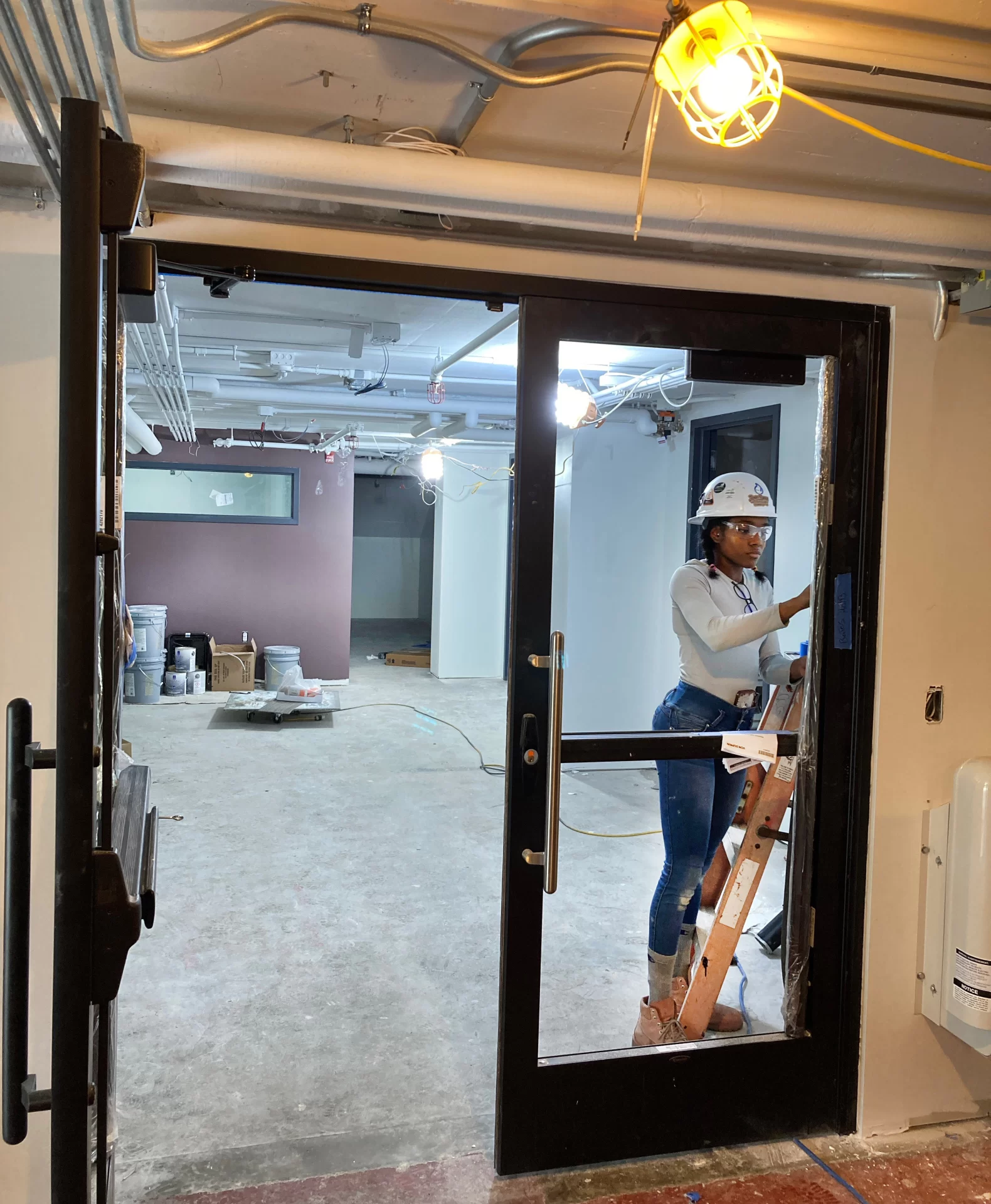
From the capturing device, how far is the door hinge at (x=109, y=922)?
0.88 meters

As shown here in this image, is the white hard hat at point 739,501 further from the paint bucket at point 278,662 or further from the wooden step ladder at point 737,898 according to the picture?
the paint bucket at point 278,662

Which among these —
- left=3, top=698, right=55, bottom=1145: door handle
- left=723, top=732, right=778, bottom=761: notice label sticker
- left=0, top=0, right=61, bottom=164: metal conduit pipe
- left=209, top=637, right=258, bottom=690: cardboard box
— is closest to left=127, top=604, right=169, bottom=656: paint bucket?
left=209, top=637, right=258, bottom=690: cardboard box

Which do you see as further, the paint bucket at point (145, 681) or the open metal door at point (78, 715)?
the paint bucket at point (145, 681)

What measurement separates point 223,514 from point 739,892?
7.33 m

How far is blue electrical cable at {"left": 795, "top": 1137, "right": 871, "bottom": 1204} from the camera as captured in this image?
207 centimetres

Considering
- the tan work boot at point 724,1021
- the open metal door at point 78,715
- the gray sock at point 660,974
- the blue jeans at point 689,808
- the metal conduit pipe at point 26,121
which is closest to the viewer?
the open metal door at point 78,715

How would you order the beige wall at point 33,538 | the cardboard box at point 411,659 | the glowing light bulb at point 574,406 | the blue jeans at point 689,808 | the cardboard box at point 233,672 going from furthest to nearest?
the cardboard box at point 411,659, the cardboard box at point 233,672, the glowing light bulb at point 574,406, the blue jeans at point 689,808, the beige wall at point 33,538

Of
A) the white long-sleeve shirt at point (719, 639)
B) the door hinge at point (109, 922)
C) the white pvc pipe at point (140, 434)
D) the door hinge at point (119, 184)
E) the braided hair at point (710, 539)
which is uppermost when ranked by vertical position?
the white pvc pipe at point (140, 434)

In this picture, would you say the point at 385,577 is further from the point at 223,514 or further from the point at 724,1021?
the point at 724,1021

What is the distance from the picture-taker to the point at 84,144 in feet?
2.79

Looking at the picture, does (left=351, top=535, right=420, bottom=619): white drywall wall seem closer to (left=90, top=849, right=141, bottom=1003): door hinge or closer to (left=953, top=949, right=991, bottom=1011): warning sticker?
(left=953, top=949, right=991, bottom=1011): warning sticker

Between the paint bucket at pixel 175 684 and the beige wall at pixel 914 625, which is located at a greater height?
the beige wall at pixel 914 625

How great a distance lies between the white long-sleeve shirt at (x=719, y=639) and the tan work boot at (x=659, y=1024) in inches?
34.8

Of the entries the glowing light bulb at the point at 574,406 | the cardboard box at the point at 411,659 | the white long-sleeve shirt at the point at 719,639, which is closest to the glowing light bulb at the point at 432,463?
the cardboard box at the point at 411,659
